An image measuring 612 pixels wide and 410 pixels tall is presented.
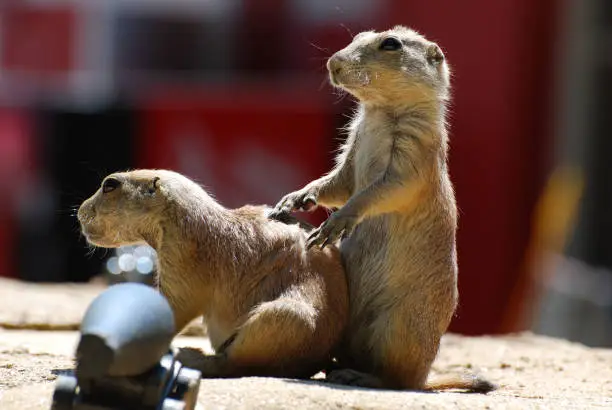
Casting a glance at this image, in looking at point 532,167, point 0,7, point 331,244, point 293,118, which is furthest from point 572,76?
point 331,244

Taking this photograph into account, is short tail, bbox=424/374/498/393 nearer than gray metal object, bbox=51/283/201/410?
No

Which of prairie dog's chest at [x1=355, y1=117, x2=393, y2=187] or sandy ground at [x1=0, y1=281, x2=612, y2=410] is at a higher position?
prairie dog's chest at [x1=355, y1=117, x2=393, y2=187]

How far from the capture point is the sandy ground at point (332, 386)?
18.1ft

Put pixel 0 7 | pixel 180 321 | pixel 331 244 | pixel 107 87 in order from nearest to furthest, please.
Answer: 1. pixel 180 321
2. pixel 331 244
3. pixel 107 87
4. pixel 0 7

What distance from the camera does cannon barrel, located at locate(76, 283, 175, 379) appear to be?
4.90 meters

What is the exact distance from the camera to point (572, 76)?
16844 millimetres

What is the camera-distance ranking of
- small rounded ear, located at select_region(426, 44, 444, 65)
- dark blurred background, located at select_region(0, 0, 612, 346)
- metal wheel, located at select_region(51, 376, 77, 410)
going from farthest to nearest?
dark blurred background, located at select_region(0, 0, 612, 346)
small rounded ear, located at select_region(426, 44, 444, 65)
metal wheel, located at select_region(51, 376, 77, 410)

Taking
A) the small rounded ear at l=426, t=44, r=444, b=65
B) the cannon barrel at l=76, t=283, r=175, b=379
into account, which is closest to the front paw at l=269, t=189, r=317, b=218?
the small rounded ear at l=426, t=44, r=444, b=65

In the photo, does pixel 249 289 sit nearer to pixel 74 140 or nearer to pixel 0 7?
pixel 74 140

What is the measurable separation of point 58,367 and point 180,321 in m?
1.01

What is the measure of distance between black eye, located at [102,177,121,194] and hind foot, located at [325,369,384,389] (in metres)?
1.37

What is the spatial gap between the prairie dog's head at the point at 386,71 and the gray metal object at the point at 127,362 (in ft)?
6.31

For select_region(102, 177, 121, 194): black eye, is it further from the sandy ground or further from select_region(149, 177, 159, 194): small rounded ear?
the sandy ground

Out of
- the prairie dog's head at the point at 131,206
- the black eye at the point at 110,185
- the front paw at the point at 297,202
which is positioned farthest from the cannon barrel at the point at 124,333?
the front paw at the point at 297,202
